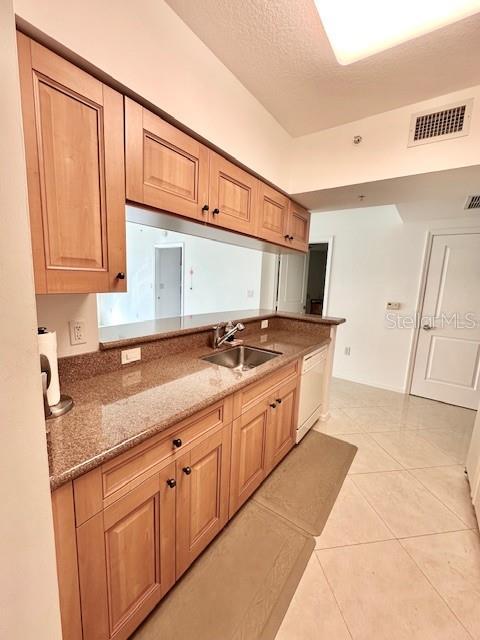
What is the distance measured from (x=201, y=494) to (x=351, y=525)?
1011 millimetres

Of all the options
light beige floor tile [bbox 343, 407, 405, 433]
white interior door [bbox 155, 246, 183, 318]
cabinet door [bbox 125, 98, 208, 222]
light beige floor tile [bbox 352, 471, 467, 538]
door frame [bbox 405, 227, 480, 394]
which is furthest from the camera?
white interior door [bbox 155, 246, 183, 318]

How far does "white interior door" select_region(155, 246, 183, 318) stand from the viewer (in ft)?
19.7

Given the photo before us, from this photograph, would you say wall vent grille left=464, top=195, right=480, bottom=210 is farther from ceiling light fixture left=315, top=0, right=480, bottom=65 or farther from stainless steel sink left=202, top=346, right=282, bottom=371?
stainless steel sink left=202, top=346, right=282, bottom=371

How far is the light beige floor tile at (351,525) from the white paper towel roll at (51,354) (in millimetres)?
1539

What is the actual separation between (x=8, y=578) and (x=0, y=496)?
7.2 inches

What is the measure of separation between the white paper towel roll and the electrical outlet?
0.88 feet

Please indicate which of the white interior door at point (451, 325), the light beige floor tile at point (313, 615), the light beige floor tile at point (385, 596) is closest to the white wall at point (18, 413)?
the light beige floor tile at point (313, 615)

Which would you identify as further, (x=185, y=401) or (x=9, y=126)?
(x=185, y=401)

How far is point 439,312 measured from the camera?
132 inches

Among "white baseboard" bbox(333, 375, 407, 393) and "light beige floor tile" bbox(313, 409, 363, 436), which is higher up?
"white baseboard" bbox(333, 375, 407, 393)

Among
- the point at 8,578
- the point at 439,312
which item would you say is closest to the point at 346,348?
the point at 439,312

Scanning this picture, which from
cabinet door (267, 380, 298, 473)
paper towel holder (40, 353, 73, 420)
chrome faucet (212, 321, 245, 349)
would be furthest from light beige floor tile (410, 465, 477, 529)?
paper towel holder (40, 353, 73, 420)

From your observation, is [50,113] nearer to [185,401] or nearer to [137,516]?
[185,401]

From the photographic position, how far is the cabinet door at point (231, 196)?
1525 mm
